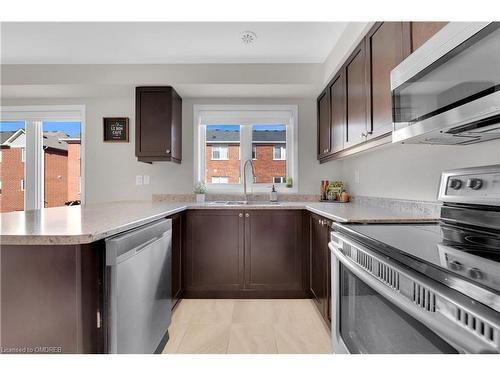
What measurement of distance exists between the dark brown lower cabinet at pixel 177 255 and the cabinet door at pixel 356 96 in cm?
161

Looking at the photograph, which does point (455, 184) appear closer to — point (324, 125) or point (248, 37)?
point (324, 125)

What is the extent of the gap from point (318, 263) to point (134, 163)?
237 cm

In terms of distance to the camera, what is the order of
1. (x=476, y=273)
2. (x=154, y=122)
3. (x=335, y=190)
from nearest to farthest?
1. (x=476, y=273)
2. (x=154, y=122)
3. (x=335, y=190)

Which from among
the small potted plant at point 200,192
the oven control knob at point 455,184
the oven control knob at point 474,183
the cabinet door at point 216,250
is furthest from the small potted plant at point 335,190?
the oven control knob at point 474,183

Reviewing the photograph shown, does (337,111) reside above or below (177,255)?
above

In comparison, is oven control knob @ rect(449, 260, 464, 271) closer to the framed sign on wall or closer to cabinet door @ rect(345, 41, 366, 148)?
cabinet door @ rect(345, 41, 366, 148)

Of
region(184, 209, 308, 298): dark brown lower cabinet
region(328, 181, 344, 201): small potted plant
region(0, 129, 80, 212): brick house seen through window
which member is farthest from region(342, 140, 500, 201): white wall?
region(0, 129, 80, 212): brick house seen through window

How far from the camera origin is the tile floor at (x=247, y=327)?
1.77m

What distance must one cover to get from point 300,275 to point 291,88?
1.92 meters

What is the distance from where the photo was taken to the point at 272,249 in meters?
2.53

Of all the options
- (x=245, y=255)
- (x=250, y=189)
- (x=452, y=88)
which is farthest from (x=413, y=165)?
(x=250, y=189)

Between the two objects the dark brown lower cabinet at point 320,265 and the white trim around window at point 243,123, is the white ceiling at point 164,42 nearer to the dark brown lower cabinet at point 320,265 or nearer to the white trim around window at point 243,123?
the white trim around window at point 243,123

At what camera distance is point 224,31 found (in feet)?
7.36
